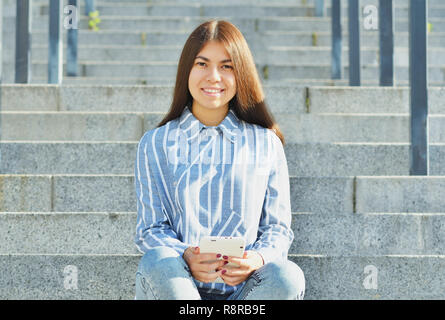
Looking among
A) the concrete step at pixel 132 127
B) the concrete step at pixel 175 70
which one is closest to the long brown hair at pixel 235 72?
the concrete step at pixel 132 127

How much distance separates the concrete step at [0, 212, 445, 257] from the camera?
14.0 ft

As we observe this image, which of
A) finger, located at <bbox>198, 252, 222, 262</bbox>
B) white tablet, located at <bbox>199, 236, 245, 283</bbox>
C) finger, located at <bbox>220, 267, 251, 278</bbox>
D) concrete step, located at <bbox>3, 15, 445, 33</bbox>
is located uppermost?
concrete step, located at <bbox>3, 15, 445, 33</bbox>

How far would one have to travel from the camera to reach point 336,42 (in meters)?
7.63

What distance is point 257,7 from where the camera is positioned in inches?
386

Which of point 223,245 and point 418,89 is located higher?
point 418,89

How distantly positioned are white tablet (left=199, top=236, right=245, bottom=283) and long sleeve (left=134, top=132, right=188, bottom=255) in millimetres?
166

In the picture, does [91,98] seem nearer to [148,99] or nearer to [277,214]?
[148,99]

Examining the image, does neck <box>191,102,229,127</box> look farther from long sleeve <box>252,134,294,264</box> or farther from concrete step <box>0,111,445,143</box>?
concrete step <box>0,111,445,143</box>

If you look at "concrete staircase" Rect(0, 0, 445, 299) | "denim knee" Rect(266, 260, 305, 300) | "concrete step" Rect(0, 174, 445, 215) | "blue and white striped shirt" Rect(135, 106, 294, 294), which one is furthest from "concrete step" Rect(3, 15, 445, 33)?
"denim knee" Rect(266, 260, 305, 300)

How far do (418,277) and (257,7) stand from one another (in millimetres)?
6348

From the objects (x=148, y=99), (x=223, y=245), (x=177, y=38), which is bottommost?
(x=223, y=245)

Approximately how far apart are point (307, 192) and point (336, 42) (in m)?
3.35

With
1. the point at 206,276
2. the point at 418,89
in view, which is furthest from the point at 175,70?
the point at 206,276
